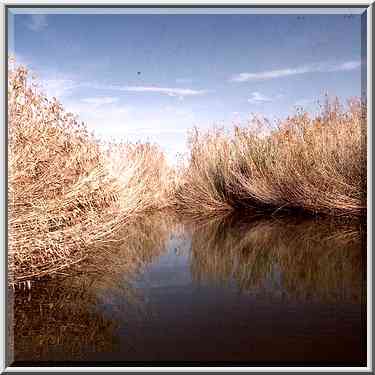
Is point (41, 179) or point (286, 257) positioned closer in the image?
point (41, 179)

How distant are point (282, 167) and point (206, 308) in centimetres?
431

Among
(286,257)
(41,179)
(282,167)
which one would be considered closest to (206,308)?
(41,179)

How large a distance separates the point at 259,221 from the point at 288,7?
15.2 feet

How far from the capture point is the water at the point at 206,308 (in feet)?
7.98

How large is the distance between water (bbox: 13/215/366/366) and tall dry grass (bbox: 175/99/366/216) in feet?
3.47

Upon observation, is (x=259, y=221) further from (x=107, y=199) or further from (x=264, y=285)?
Result: (x=264, y=285)

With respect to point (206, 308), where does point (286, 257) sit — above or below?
above

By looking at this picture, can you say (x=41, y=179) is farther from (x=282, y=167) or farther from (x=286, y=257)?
(x=282, y=167)

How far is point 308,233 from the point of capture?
5484 millimetres

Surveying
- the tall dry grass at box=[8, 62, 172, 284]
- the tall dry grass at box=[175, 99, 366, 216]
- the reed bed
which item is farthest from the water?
the tall dry grass at box=[175, 99, 366, 216]

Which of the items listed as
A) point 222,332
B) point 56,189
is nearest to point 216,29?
point 56,189

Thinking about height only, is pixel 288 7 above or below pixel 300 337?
above

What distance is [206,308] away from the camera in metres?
3.12

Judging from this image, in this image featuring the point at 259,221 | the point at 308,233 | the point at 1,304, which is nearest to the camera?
the point at 1,304
